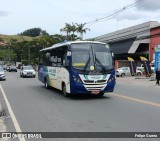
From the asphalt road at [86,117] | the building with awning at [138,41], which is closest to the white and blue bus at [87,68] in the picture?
the asphalt road at [86,117]

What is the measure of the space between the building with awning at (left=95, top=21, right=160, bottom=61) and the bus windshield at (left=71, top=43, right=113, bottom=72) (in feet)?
103

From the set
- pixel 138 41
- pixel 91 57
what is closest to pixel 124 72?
pixel 138 41

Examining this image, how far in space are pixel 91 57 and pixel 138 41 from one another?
3565 centimetres

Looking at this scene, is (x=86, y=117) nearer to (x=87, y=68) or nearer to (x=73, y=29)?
(x=87, y=68)

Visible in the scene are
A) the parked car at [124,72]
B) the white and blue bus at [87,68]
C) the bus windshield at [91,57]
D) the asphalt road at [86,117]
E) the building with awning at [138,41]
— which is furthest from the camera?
the building with awning at [138,41]

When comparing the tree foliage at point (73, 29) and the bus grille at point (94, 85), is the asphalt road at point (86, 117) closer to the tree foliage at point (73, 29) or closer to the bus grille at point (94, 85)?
the bus grille at point (94, 85)

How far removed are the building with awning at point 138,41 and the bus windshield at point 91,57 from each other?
31354mm

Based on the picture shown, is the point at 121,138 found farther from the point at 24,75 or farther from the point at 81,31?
the point at 81,31

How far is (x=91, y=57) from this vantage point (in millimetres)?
16297

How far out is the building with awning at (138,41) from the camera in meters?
48.8

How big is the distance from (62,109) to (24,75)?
96.6ft

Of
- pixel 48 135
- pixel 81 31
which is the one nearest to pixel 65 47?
pixel 48 135

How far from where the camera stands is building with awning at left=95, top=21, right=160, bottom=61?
160 feet

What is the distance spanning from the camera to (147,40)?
50344mm
